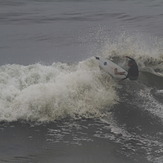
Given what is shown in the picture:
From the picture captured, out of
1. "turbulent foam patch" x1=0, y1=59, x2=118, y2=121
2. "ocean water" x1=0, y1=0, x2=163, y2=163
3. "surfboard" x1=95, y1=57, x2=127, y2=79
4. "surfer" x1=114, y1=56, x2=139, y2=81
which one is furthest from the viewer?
"surfboard" x1=95, y1=57, x2=127, y2=79

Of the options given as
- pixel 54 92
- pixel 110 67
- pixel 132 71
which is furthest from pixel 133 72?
pixel 54 92

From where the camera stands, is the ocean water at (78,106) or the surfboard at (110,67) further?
the surfboard at (110,67)

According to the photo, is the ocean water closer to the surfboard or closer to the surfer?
the surfboard

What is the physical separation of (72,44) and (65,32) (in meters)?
3.63

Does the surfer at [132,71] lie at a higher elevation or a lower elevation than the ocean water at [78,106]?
higher

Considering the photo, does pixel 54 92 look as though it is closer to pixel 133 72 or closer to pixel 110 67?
pixel 110 67

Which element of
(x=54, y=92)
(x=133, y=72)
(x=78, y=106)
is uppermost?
(x=133, y=72)

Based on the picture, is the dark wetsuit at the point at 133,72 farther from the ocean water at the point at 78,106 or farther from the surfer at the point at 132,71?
the ocean water at the point at 78,106

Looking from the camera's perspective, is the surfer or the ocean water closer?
the ocean water

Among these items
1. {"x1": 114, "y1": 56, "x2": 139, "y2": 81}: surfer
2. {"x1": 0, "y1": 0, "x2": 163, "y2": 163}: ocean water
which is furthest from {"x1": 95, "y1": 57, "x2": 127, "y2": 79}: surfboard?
{"x1": 114, "y1": 56, "x2": 139, "y2": 81}: surfer

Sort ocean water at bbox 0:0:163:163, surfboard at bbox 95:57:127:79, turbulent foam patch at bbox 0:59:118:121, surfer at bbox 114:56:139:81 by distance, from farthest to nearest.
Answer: surfboard at bbox 95:57:127:79 < surfer at bbox 114:56:139:81 < turbulent foam patch at bbox 0:59:118:121 < ocean water at bbox 0:0:163:163

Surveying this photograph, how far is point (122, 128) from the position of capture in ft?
40.8

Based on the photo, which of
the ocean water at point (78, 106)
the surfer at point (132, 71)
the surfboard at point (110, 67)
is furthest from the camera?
the surfboard at point (110, 67)

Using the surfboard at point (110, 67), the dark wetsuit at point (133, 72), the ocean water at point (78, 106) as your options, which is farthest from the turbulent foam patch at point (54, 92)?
the dark wetsuit at point (133, 72)
